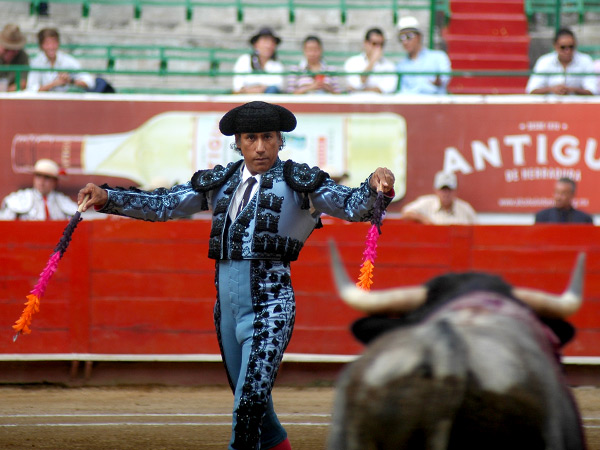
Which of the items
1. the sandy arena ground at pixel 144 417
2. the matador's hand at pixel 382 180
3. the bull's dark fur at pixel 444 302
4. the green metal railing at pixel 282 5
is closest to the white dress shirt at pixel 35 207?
the sandy arena ground at pixel 144 417

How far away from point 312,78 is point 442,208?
1.62 meters

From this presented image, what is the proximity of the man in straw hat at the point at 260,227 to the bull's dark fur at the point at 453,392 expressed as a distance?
57.9 inches

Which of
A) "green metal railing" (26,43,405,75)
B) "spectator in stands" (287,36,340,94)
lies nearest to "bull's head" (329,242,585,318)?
"spectator in stands" (287,36,340,94)

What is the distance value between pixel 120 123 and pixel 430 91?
2465 mm

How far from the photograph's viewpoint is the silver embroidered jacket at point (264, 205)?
350 cm

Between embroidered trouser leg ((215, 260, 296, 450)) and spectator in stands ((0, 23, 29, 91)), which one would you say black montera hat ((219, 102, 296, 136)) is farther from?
spectator in stands ((0, 23, 29, 91))

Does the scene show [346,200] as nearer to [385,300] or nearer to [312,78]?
[385,300]

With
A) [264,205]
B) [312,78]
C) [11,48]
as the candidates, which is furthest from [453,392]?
[11,48]

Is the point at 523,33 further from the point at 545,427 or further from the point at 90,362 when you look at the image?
the point at 545,427

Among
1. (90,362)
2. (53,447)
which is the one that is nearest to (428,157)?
(90,362)

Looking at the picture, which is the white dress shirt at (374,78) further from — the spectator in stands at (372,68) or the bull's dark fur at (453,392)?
the bull's dark fur at (453,392)

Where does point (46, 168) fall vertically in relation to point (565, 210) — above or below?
above

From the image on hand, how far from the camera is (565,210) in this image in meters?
7.34

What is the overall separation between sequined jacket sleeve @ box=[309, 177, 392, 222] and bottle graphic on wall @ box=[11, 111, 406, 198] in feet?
14.5
